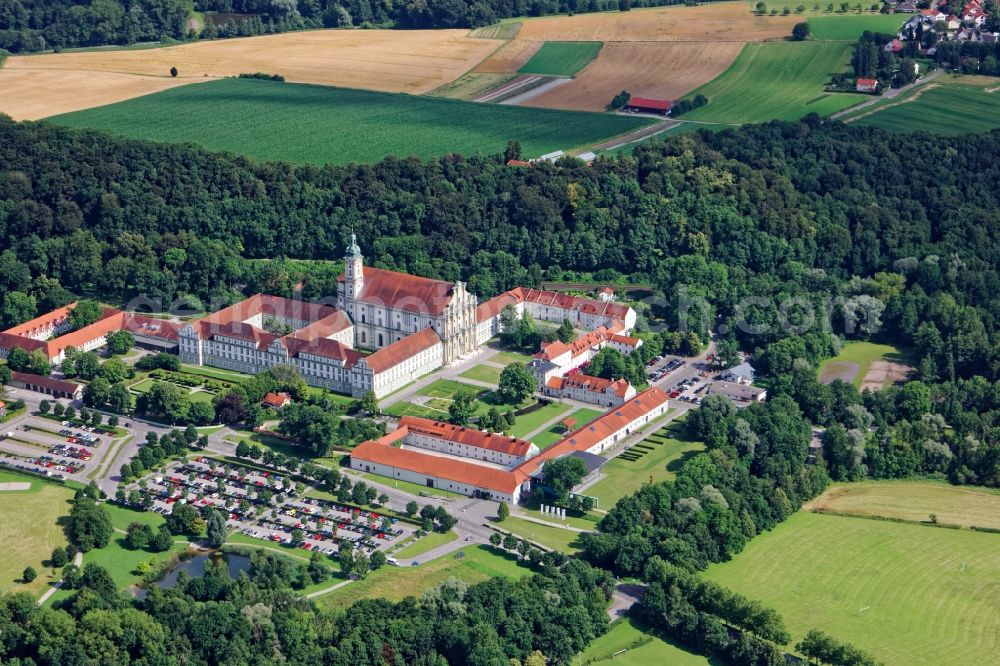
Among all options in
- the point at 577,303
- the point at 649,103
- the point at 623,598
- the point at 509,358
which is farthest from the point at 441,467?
the point at 649,103

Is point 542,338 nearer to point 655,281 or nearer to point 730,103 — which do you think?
point 655,281

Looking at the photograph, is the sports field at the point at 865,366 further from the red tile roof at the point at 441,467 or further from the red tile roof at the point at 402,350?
the red tile roof at the point at 441,467

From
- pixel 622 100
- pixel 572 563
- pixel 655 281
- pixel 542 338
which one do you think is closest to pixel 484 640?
pixel 572 563

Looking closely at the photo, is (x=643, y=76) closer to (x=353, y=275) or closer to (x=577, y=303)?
(x=577, y=303)

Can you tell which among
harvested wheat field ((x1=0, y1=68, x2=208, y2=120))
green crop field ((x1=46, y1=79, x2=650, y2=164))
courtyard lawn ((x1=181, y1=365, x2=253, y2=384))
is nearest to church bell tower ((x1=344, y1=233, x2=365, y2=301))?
courtyard lawn ((x1=181, y1=365, x2=253, y2=384))

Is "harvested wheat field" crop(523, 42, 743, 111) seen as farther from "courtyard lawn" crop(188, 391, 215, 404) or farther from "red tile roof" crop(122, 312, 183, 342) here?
"courtyard lawn" crop(188, 391, 215, 404)

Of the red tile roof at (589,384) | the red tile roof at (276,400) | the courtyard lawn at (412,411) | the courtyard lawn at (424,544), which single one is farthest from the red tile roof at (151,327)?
the courtyard lawn at (424,544)
